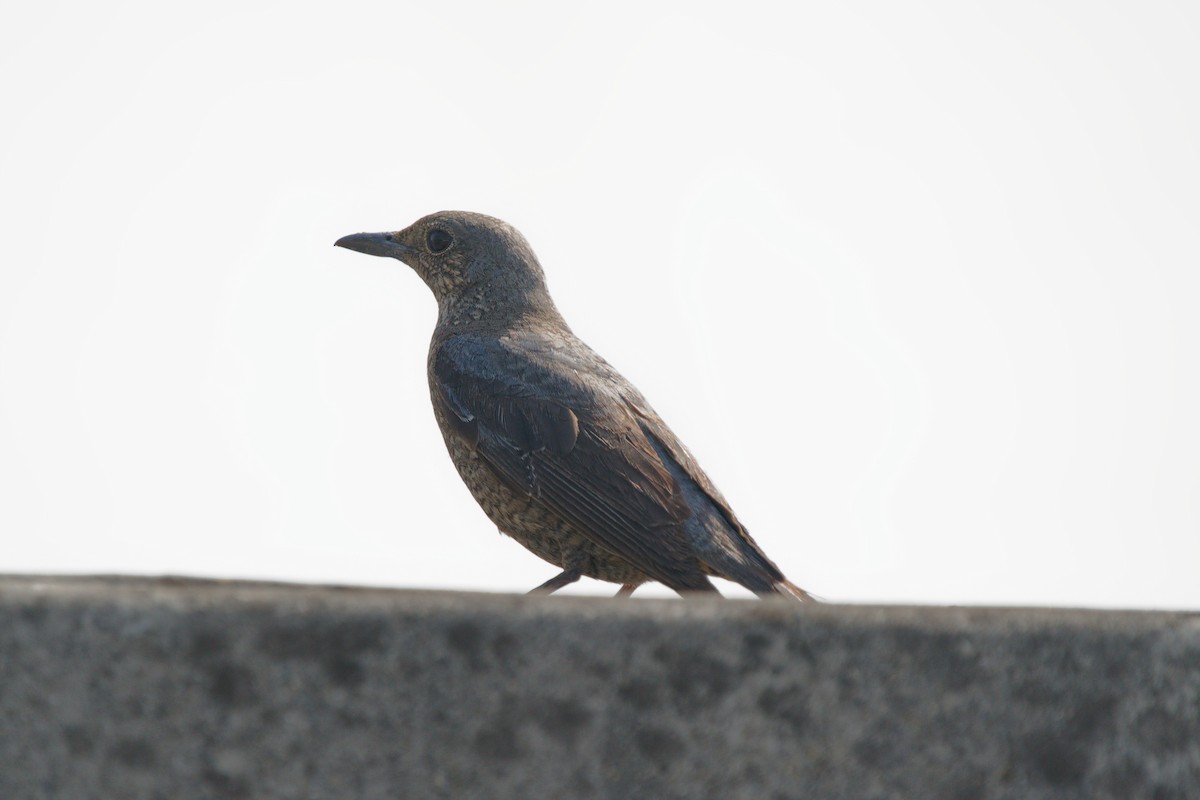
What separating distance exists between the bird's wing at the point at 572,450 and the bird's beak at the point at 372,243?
3.21 ft

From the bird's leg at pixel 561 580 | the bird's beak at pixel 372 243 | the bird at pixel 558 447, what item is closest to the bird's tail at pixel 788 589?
the bird at pixel 558 447

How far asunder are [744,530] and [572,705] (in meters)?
3.75

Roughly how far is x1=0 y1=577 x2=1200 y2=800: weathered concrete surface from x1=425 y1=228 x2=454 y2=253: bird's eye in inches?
198

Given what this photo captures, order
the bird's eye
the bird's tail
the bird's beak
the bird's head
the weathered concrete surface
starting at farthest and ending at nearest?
the bird's beak
the bird's eye
the bird's head
the bird's tail
the weathered concrete surface

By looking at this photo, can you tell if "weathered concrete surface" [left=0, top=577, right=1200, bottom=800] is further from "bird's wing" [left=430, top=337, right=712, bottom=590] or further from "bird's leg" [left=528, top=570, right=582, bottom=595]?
"bird's leg" [left=528, top=570, right=582, bottom=595]

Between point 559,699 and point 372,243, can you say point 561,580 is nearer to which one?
point 372,243

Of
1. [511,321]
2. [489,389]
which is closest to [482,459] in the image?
[489,389]

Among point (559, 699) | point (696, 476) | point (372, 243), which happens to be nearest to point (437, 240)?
point (372, 243)

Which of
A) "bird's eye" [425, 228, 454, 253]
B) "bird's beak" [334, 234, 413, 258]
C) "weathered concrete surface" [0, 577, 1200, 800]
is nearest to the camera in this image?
"weathered concrete surface" [0, 577, 1200, 800]

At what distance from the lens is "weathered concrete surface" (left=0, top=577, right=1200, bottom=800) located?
6.73 ft

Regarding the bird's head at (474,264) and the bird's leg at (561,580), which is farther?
the bird's head at (474,264)

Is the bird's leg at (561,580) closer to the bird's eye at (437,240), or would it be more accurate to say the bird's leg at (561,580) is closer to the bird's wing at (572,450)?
the bird's wing at (572,450)

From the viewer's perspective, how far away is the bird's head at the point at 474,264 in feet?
22.6

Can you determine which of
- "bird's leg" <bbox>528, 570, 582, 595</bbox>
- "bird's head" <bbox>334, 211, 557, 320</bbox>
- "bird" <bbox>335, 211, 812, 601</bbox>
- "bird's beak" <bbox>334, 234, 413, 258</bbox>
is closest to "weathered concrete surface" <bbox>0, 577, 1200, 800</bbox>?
"bird" <bbox>335, 211, 812, 601</bbox>
